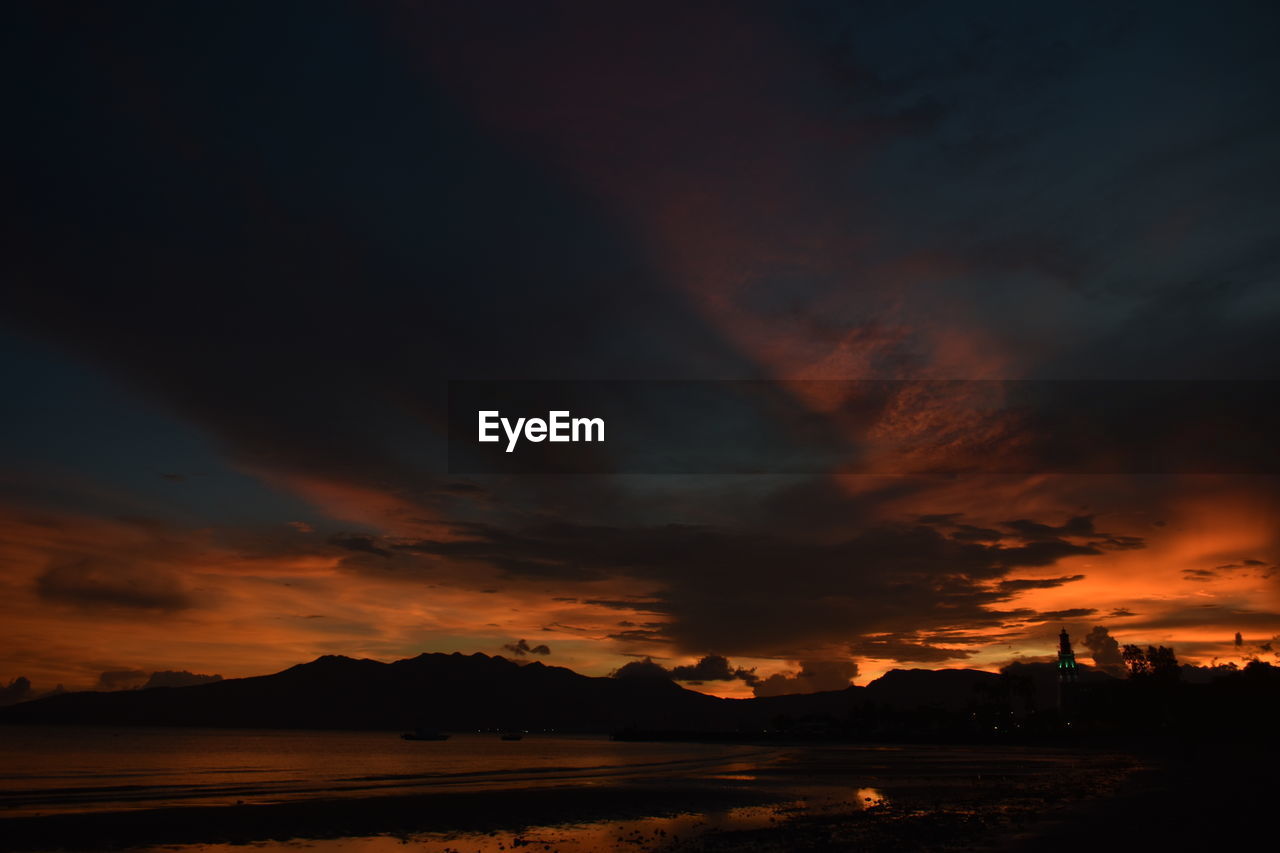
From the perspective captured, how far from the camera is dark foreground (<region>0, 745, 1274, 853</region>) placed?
29.9m

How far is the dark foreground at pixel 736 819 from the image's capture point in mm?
29922

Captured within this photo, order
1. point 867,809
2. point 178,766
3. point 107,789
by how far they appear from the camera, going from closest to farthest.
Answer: point 867,809 → point 107,789 → point 178,766

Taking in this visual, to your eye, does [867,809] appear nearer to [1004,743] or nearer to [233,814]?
[233,814]

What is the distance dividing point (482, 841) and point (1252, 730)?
145 meters

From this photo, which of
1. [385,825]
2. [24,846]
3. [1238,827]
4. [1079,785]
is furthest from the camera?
[1079,785]

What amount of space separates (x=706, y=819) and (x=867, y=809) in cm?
849

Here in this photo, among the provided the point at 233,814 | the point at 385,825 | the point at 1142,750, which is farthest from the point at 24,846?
the point at 1142,750

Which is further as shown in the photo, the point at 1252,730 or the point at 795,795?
the point at 1252,730

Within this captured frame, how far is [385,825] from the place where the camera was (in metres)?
38.5

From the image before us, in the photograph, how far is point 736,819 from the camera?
3862 centimetres

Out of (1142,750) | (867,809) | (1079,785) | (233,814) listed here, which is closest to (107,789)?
(233,814)

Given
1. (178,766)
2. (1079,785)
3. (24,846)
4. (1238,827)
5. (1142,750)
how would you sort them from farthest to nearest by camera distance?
(1142,750), (178,766), (1079,785), (24,846), (1238,827)

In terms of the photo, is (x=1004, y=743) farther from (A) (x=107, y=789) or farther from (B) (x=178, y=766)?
(A) (x=107, y=789)

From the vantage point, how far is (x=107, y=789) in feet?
192
